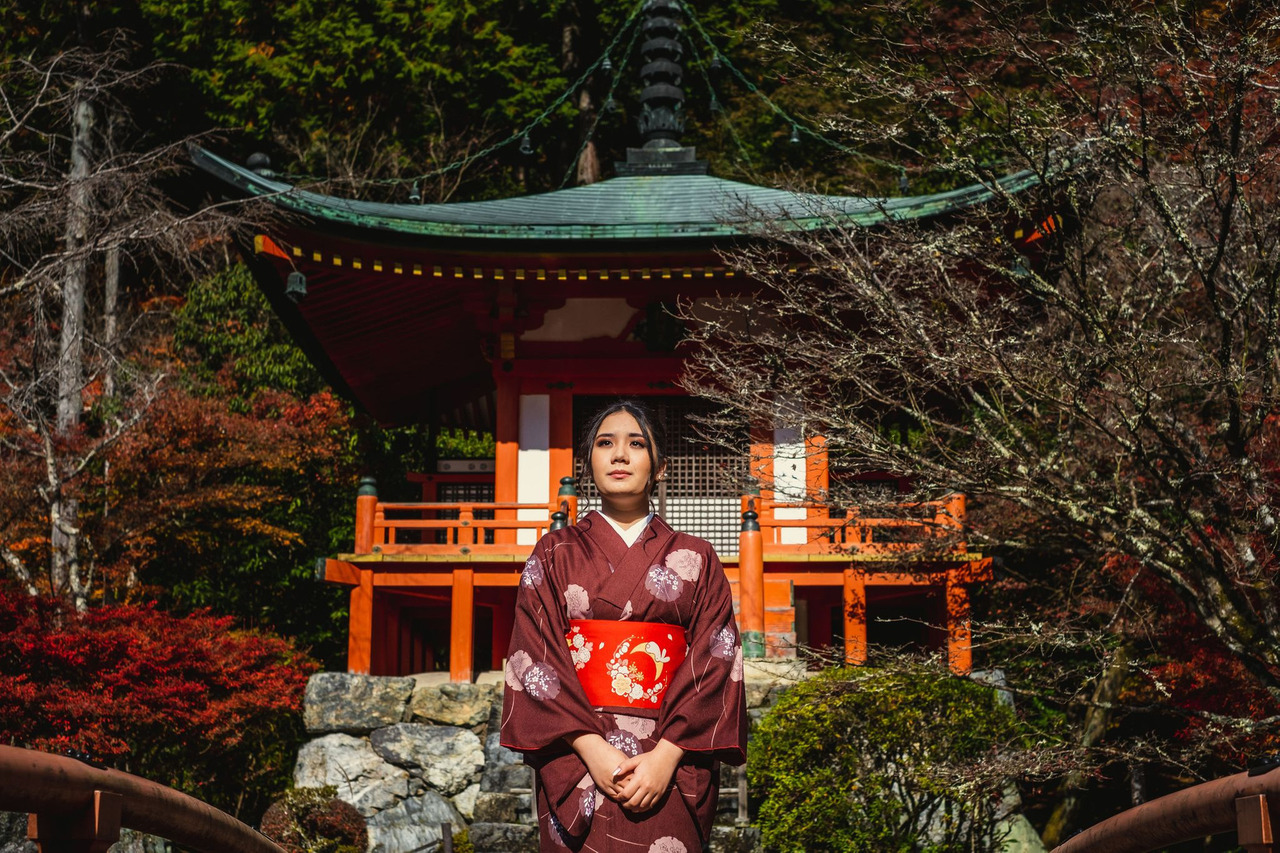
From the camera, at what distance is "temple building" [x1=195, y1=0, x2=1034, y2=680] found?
29.5 ft

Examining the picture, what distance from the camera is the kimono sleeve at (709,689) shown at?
293cm

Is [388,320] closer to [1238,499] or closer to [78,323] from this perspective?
[78,323]

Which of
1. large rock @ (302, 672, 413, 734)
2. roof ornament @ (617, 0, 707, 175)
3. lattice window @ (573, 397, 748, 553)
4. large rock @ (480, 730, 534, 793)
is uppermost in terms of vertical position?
roof ornament @ (617, 0, 707, 175)

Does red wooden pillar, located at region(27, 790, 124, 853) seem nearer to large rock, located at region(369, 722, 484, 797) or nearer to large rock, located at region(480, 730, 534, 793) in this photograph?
large rock, located at region(480, 730, 534, 793)

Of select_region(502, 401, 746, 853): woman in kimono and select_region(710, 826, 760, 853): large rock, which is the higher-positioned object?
select_region(502, 401, 746, 853): woman in kimono

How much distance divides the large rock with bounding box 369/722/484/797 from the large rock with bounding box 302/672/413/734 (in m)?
0.17

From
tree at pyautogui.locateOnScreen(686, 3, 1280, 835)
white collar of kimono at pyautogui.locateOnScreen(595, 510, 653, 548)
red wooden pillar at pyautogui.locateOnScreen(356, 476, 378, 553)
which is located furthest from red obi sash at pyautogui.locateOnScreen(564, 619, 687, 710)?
red wooden pillar at pyautogui.locateOnScreen(356, 476, 378, 553)

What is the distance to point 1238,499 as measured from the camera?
596cm

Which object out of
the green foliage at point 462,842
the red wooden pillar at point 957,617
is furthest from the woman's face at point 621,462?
the red wooden pillar at point 957,617

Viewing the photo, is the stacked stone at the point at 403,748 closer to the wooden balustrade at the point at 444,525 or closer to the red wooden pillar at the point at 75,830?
the wooden balustrade at the point at 444,525

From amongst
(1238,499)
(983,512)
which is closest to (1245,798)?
(1238,499)

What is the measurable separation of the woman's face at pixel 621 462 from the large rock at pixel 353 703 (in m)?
6.38

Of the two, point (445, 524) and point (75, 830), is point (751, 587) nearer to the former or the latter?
point (445, 524)

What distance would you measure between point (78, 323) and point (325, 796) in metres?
5.94
